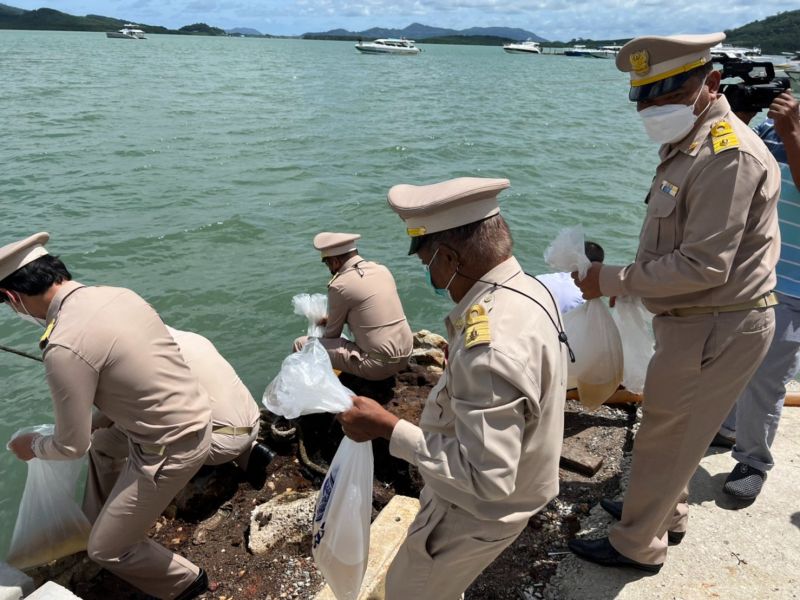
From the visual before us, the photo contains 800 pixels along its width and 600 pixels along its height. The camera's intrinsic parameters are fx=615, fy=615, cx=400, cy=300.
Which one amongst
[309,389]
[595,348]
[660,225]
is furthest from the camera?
[595,348]

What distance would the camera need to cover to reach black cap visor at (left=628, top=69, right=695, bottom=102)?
2480 millimetres

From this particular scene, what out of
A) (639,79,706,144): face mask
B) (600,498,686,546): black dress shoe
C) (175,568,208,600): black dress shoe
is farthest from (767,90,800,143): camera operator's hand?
(175,568,208,600): black dress shoe

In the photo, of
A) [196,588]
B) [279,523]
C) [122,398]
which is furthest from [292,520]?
[122,398]

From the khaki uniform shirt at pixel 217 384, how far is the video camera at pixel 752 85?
337 centimetres

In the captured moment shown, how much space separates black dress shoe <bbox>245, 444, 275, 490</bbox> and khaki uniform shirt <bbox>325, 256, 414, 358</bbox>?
122 centimetres

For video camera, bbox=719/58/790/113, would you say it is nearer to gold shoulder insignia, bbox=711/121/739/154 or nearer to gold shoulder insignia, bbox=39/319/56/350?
gold shoulder insignia, bbox=711/121/739/154

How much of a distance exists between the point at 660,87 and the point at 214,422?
317cm

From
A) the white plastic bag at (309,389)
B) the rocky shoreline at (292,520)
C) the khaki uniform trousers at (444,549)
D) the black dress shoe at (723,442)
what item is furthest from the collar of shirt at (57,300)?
the black dress shoe at (723,442)

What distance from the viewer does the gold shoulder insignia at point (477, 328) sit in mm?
1810

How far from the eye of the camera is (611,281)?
289 cm

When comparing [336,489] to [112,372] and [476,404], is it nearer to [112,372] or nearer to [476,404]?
[476,404]

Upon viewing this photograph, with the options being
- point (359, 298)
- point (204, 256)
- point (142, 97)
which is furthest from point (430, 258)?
point (142, 97)

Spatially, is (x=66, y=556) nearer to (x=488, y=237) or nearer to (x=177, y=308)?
(x=488, y=237)

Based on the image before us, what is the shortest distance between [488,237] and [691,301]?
1166 mm
